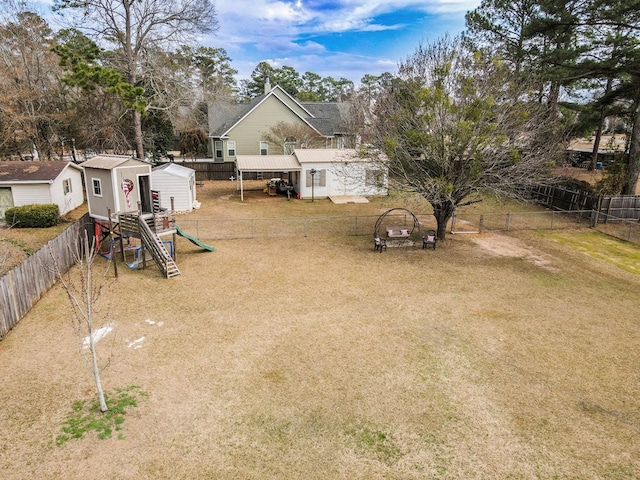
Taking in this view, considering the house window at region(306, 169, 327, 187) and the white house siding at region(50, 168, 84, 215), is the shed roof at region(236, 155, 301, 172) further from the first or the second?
the white house siding at region(50, 168, 84, 215)

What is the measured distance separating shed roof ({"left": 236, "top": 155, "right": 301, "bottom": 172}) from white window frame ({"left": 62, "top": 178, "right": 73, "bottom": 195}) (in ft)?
34.1

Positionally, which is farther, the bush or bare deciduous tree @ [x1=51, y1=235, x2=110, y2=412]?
the bush

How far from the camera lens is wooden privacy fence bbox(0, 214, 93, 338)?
1040 centimetres

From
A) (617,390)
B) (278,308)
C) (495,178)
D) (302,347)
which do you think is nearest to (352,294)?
A: (278,308)

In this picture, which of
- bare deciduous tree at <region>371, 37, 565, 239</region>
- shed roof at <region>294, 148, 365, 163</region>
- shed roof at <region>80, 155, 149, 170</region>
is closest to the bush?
shed roof at <region>80, 155, 149, 170</region>

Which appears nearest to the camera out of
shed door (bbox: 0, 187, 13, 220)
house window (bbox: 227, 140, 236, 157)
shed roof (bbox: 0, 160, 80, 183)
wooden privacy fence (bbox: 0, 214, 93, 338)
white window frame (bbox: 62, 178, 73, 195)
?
wooden privacy fence (bbox: 0, 214, 93, 338)

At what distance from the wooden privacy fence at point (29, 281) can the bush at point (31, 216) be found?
22.2ft

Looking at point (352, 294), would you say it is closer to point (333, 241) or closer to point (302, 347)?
point (302, 347)

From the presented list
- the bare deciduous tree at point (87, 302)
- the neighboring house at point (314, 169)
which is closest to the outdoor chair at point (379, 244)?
the bare deciduous tree at point (87, 302)

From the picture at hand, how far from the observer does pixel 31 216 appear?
2031 cm

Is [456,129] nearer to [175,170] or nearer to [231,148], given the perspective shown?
[175,170]

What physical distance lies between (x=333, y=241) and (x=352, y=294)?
6313mm

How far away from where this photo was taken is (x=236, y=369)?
9352mm

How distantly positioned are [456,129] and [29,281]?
602 inches
